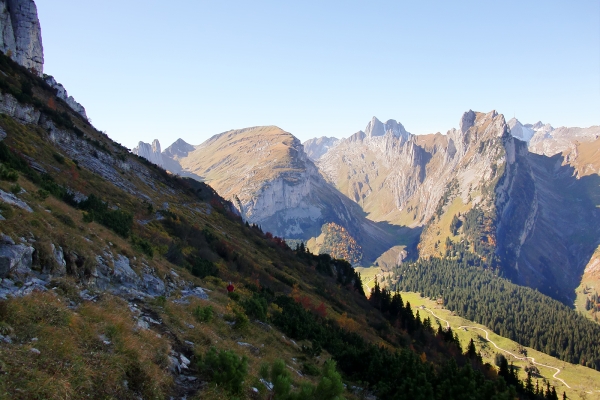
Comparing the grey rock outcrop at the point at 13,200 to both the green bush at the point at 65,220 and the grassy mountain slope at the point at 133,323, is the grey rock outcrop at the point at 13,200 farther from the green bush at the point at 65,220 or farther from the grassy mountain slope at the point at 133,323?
the green bush at the point at 65,220

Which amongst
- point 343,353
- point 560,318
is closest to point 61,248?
point 343,353

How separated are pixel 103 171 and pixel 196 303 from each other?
40.9 m

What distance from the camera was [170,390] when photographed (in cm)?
1107

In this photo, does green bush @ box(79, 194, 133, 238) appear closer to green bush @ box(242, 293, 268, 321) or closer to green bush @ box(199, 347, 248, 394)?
green bush @ box(242, 293, 268, 321)

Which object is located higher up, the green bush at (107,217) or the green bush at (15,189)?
the green bush at (15,189)

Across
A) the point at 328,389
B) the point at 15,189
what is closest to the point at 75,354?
the point at 328,389

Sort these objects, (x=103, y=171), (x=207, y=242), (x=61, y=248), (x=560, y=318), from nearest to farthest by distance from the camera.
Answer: (x=61, y=248)
(x=207, y=242)
(x=103, y=171)
(x=560, y=318)

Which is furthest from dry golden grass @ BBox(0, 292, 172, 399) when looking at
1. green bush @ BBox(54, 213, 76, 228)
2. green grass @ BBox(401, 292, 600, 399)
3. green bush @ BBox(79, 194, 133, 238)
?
green grass @ BBox(401, 292, 600, 399)

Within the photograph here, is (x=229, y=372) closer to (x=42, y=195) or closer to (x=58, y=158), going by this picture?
(x=42, y=195)

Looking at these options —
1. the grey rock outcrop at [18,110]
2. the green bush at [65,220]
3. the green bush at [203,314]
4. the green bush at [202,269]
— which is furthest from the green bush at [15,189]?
the grey rock outcrop at [18,110]

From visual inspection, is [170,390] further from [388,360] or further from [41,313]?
[388,360]

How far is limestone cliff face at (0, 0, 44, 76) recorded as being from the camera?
71.8 meters

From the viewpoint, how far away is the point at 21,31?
75.9 metres

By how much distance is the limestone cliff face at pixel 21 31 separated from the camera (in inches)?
2825
